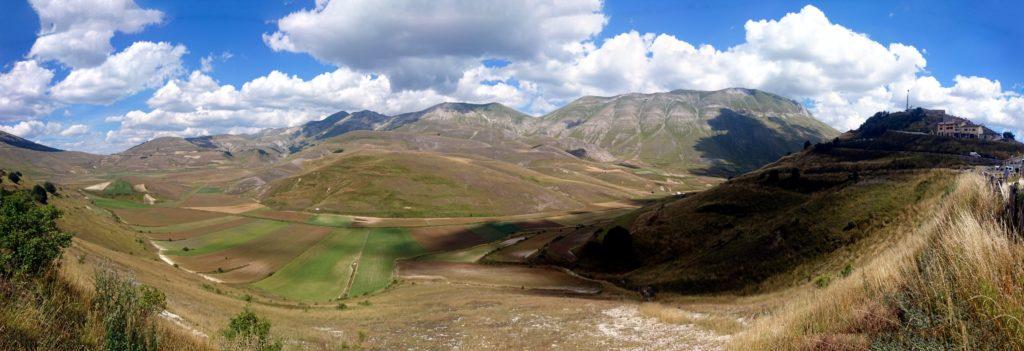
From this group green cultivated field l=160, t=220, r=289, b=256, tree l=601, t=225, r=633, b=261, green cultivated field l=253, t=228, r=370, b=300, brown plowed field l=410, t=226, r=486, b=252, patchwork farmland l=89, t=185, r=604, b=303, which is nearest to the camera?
tree l=601, t=225, r=633, b=261

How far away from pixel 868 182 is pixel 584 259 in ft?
115

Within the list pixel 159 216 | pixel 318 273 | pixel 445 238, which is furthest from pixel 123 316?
pixel 159 216

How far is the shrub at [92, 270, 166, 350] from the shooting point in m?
7.68

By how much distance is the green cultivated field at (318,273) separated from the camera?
6481 cm

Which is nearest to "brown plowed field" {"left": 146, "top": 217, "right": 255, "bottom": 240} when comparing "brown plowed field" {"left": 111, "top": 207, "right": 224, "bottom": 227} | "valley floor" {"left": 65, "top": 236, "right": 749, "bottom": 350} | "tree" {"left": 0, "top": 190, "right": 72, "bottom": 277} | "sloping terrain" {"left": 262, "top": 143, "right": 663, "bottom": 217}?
→ "brown plowed field" {"left": 111, "top": 207, "right": 224, "bottom": 227}

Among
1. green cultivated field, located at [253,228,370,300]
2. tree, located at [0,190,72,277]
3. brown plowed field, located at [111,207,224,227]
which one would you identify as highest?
tree, located at [0,190,72,277]

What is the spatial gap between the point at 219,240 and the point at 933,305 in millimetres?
118878

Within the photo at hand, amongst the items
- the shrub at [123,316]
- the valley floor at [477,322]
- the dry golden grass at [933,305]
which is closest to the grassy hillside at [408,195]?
the valley floor at [477,322]

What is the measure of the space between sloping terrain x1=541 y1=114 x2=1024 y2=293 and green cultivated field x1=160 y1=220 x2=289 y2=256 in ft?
228

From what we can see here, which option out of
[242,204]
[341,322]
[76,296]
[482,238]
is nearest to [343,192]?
[242,204]

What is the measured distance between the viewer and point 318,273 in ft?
245

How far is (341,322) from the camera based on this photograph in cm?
3612

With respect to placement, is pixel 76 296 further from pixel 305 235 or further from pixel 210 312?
pixel 305 235

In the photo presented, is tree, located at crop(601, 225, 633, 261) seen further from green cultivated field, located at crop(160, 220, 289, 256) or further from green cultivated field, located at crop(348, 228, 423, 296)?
green cultivated field, located at crop(160, 220, 289, 256)
